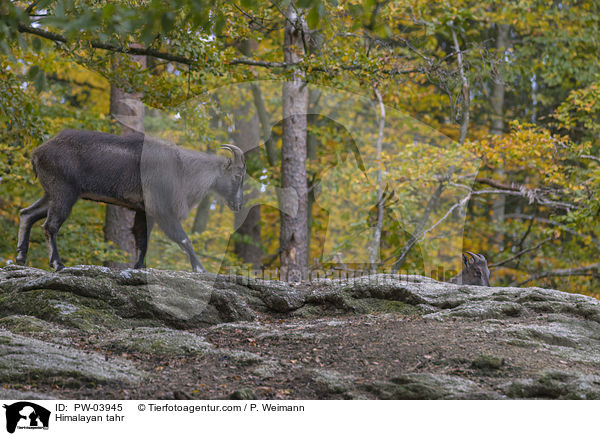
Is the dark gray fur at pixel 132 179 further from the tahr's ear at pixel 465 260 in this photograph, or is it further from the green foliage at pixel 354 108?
the tahr's ear at pixel 465 260

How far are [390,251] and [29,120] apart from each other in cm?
836

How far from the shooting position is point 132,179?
23.0 feet

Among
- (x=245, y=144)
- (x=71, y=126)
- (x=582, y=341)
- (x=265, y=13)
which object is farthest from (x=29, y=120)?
(x=582, y=341)

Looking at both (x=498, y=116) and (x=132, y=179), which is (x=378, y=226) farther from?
(x=498, y=116)

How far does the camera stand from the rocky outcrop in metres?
4.43

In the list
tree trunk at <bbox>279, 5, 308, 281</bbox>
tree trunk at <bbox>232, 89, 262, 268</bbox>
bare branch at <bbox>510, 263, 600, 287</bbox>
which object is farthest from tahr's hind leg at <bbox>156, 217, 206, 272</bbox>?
bare branch at <bbox>510, 263, 600, 287</bbox>

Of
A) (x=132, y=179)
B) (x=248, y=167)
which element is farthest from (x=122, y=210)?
(x=132, y=179)

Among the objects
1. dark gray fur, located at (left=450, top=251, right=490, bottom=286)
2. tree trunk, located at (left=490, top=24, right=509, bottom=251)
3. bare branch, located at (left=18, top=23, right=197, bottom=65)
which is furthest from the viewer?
tree trunk, located at (left=490, top=24, right=509, bottom=251)
